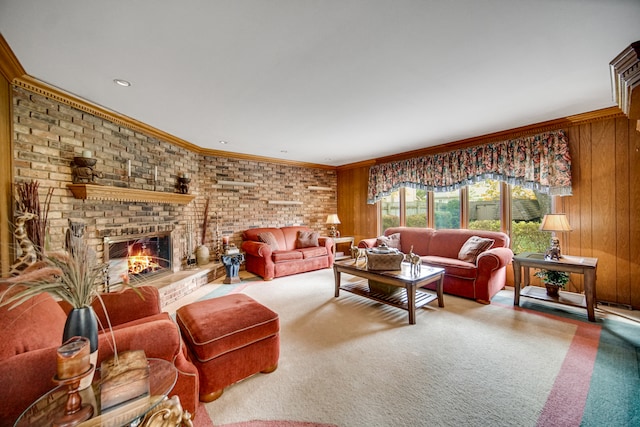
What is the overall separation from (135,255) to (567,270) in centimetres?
533

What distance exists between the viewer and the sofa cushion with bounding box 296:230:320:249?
546 cm

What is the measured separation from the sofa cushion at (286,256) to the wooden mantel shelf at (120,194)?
5.94ft

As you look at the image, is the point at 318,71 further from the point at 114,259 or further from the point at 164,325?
the point at 114,259

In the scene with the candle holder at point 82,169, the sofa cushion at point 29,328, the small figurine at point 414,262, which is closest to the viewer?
the sofa cushion at point 29,328

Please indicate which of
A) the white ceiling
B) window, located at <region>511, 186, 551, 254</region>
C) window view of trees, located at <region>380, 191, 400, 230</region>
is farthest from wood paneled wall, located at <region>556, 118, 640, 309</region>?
window view of trees, located at <region>380, 191, 400, 230</region>

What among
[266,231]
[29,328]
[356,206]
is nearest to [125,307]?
[29,328]

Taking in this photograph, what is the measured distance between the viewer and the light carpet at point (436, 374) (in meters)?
1.54

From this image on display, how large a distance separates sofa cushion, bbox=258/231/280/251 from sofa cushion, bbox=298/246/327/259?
50 cm

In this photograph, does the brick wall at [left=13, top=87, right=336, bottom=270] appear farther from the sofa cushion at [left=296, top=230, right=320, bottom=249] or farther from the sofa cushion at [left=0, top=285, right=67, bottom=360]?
the sofa cushion at [left=0, top=285, right=67, bottom=360]

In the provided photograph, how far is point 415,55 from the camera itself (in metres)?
2.01

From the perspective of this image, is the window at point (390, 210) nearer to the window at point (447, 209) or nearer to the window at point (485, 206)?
the window at point (447, 209)

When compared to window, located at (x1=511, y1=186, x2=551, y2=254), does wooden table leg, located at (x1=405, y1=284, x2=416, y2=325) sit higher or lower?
lower

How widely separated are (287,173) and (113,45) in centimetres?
434

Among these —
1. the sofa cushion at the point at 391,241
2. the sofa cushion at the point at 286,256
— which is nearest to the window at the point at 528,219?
the sofa cushion at the point at 391,241
